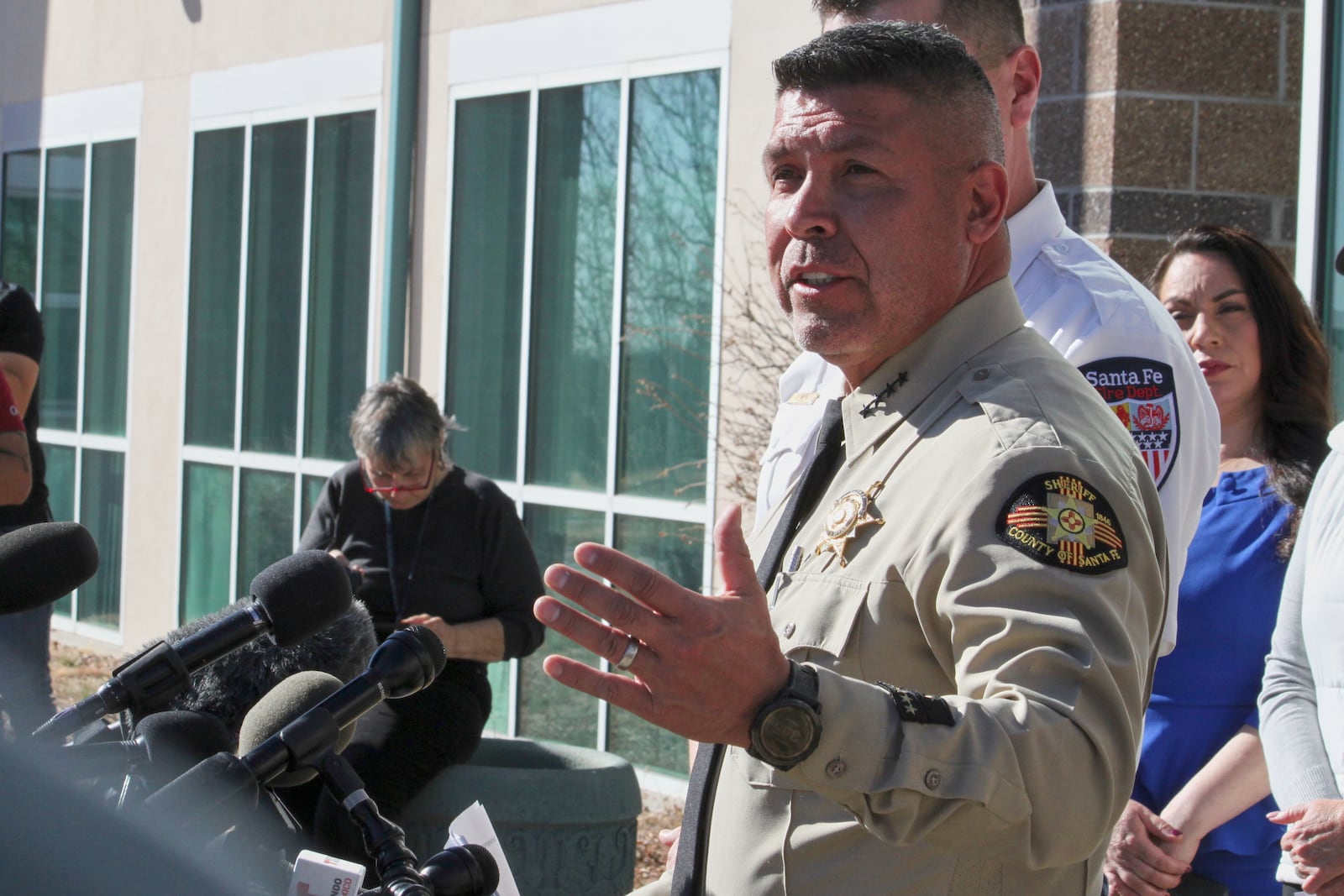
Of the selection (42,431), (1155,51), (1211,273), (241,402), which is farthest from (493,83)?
(42,431)

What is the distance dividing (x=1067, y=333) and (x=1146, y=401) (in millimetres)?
168

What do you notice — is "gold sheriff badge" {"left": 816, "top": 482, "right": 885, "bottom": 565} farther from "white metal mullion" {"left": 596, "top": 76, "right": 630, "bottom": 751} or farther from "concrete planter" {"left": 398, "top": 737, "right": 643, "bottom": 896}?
"white metal mullion" {"left": 596, "top": 76, "right": 630, "bottom": 751}

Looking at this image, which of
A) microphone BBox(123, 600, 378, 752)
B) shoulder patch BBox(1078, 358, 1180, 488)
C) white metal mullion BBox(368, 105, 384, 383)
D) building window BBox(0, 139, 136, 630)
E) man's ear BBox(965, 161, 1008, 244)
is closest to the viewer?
man's ear BBox(965, 161, 1008, 244)

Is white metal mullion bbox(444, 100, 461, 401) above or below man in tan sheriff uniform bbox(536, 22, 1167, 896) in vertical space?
above

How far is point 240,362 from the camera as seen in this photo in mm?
9727

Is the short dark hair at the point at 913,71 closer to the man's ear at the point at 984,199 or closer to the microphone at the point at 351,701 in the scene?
the man's ear at the point at 984,199

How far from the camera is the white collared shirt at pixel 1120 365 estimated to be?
7.61ft

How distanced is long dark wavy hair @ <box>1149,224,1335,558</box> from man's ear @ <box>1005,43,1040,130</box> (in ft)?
3.94

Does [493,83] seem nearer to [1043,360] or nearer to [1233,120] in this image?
[1233,120]

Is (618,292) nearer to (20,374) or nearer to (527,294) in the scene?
(527,294)

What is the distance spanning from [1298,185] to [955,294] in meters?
3.45

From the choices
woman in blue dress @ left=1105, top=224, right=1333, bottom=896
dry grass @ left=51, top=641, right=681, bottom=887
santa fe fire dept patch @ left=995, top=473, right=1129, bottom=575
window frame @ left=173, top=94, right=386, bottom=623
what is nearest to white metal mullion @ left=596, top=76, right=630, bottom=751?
dry grass @ left=51, top=641, right=681, bottom=887

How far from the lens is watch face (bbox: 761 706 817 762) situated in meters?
1.52

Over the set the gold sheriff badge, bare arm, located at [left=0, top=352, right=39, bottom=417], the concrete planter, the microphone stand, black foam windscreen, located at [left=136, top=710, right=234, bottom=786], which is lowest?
the concrete planter
